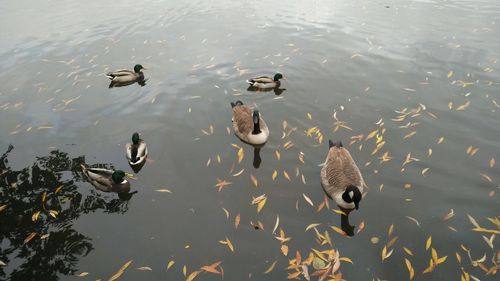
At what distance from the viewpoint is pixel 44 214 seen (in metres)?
7.07

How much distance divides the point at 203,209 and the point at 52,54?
43.2ft

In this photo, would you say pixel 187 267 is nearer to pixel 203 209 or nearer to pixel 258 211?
pixel 203 209

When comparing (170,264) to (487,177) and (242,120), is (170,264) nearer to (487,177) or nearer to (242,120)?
(242,120)

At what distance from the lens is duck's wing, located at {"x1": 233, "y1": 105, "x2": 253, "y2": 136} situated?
9.24m

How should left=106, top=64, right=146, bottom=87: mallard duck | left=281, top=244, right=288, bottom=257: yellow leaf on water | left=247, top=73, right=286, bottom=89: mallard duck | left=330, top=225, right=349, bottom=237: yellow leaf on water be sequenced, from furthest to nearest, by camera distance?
left=106, top=64, right=146, bottom=87: mallard duck → left=247, top=73, right=286, bottom=89: mallard duck → left=330, top=225, right=349, bottom=237: yellow leaf on water → left=281, top=244, right=288, bottom=257: yellow leaf on water

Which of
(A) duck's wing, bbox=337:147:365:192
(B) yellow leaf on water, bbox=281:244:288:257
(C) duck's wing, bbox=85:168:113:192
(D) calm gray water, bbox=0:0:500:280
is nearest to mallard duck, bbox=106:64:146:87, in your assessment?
(D) calm gray water, bbox=0:0:500:280

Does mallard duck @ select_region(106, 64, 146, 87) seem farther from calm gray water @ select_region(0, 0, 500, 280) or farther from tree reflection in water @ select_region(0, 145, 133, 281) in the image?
tree reflection in water @ select_region(0, 145, 133, 281)

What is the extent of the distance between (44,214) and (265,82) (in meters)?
8.11

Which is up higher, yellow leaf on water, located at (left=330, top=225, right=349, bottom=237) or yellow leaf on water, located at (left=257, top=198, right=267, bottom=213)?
yellow leaf on water, located at (left=257, top=198, right=267, bottom=213)

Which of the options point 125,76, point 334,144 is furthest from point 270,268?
point 125,76

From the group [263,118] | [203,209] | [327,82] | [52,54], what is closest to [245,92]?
[263,118]

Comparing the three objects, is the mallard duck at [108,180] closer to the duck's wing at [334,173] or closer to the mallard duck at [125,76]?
the duck's wing at [334,173]

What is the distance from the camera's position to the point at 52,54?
50.5ft

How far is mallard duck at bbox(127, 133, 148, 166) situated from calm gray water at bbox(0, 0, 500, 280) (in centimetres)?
25
